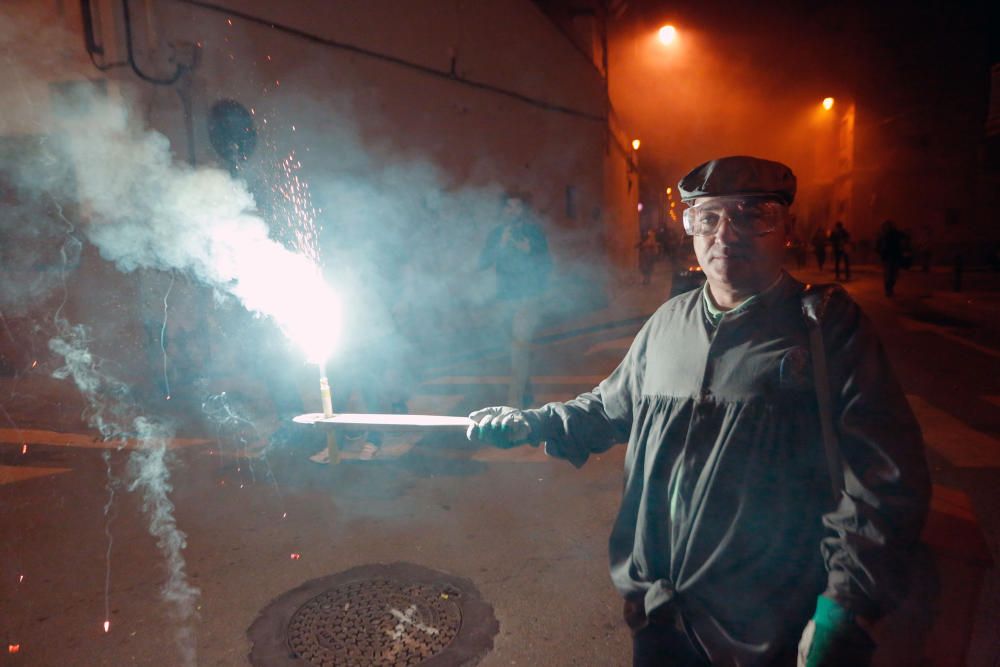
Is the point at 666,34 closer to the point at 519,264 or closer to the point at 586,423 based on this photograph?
the point at 519,264

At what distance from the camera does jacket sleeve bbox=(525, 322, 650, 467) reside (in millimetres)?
2117

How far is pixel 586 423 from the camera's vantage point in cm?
216

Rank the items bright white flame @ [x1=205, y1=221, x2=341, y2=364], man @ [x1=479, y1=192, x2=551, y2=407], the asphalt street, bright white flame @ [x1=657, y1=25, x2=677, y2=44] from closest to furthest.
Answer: the asphalt street, bright white flame @ [x1=205, y1=221, x2=341, y2=364], man @ [x1=479, y1=192, x2=551, y2=407], bright white flame @ [x1=657, y1=25, x2=677, y2=44]

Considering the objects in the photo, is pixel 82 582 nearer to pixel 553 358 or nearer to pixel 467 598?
pixel 467 598

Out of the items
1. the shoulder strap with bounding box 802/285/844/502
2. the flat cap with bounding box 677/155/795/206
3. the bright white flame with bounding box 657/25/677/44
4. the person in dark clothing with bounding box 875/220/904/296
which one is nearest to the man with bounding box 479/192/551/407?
the flat cap with bounding box 677/155/795/206

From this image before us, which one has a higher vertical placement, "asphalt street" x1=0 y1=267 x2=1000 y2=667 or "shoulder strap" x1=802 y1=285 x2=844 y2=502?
"shoulder strap" x1=802 y1=285 x2=844 y2=502

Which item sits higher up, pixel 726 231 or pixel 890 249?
pixel 726 231

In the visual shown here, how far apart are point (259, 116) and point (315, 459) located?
14.9 ft

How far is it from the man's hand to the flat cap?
926 millimetres

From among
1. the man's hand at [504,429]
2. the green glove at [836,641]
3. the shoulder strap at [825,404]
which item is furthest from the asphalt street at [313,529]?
the man's hand at [504,429]

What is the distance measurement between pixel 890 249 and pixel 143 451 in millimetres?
16369

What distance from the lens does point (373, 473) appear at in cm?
545

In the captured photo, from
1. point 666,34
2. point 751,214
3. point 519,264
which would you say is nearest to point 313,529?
point 519,264

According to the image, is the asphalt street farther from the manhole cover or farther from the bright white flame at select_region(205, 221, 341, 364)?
the bright white flame at select_region(205, 221, 341, 364)
